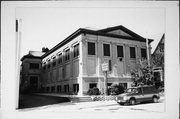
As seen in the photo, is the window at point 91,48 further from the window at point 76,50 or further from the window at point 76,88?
the window at point 76,88

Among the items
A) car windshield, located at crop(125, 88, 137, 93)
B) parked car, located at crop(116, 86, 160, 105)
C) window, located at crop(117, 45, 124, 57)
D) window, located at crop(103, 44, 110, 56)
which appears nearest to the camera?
parked car, located at crop(116, 86, 160, 105)

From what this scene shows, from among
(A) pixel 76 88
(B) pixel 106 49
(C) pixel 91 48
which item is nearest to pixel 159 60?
(B) pixel 106 49

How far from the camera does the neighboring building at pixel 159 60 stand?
35.0 feet

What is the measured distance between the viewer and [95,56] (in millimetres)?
12617

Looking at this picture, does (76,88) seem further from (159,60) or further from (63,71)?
(159,60)

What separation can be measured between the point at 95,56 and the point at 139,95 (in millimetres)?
3891

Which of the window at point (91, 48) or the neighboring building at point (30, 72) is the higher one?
the window at point (91, 48)

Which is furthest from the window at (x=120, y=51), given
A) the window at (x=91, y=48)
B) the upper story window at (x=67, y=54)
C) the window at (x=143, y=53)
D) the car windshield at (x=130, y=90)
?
the upper story window at (x=67, y=54)

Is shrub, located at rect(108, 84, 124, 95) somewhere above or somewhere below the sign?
below

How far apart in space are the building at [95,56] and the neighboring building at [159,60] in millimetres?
747

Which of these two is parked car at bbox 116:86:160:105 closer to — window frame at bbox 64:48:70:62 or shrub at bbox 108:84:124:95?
shrub at bbox 108:84:124:95

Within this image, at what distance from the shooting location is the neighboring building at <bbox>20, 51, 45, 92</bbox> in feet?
36.6

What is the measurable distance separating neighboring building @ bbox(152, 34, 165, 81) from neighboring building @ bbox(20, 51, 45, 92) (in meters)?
7.24

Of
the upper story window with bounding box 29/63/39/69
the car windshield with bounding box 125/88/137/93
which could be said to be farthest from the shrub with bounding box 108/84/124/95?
the upper story window with bounding box 29/63/39/69
